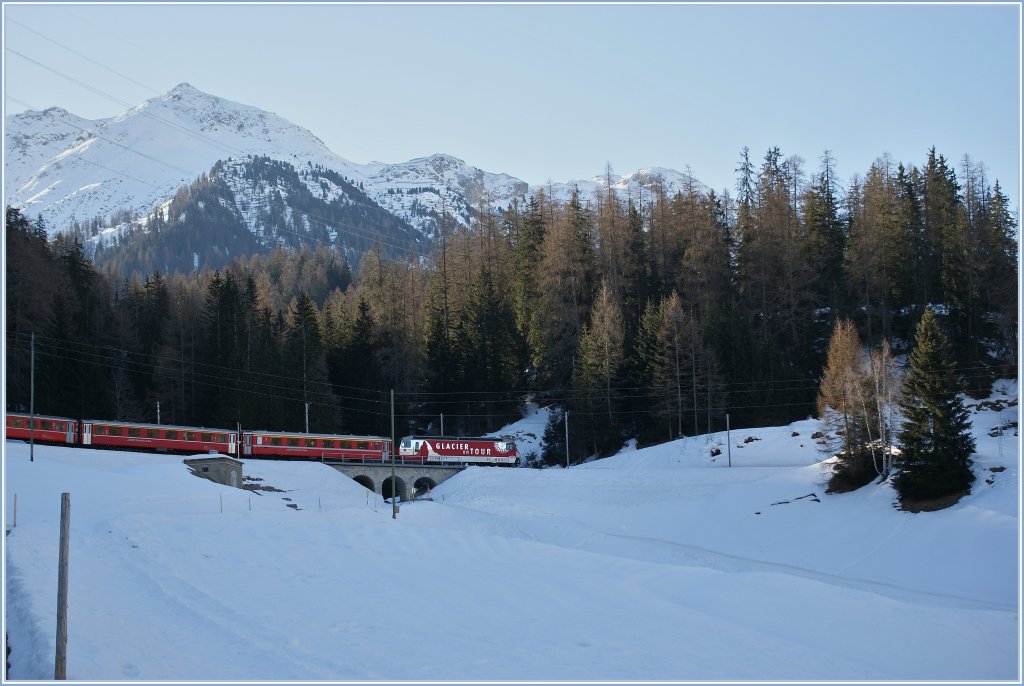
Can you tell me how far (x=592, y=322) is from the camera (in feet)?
248

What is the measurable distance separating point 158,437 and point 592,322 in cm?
3616

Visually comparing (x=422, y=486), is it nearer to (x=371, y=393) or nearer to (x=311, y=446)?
(x=311, y=446)

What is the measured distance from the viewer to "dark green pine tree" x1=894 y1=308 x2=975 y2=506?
121 ft

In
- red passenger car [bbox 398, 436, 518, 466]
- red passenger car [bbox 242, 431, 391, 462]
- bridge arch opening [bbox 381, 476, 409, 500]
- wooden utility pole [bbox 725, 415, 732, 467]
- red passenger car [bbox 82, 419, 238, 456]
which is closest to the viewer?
wooden utility pole [bbox 725, 415, 732, 467]

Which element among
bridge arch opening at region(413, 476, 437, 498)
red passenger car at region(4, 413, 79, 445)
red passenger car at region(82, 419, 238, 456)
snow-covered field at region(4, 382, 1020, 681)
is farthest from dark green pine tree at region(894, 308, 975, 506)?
red passenger car at region(4, 413, 79, 445)

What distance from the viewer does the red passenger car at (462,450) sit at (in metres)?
65.4

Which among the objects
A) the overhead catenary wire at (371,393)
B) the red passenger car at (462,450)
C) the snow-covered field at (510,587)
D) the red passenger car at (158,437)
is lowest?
the snow-covered field at (510,587)

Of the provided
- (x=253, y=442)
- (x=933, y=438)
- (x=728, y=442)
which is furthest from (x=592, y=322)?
(x=933, y=438)

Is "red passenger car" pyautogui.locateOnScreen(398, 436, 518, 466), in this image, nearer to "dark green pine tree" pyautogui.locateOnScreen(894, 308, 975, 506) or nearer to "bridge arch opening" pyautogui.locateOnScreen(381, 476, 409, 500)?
"bridge arch opening" pyautogui.locateOnScreen(381, 476, 409, 500)

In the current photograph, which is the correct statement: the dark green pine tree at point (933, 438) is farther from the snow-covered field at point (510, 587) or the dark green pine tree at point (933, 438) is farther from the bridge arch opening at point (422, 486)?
the bridge arch opening at point (422, 486)

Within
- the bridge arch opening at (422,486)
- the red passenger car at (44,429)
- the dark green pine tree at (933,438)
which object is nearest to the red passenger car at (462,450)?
the bridge arch opening at (422,486)

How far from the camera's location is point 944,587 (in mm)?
29719

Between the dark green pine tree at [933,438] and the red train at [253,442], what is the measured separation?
32.6 meters

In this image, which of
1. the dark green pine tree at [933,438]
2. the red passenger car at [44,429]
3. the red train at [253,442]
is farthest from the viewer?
the red train at [253,442]
